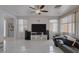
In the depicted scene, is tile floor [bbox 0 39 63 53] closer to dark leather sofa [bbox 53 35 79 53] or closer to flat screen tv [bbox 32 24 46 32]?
dark leather sofa [bbox 53 35 79 53]

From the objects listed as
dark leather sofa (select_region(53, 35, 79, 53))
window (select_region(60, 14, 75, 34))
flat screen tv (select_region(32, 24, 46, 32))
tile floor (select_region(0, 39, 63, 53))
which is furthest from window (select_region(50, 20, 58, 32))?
dark leather sofa (select_region(53, 35, 79, 53))

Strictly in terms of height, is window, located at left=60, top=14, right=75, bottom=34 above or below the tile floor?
Answer: above

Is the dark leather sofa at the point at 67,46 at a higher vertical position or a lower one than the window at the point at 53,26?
lower

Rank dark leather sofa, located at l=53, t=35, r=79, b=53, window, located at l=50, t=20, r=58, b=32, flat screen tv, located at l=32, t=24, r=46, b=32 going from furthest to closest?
window, located at l=50, t=20, r=58, b=32
flat screen tv, located at l=32, t=24, r=46, b=32
dark leather sofa, located at l=53, t=35, r=79, b=53

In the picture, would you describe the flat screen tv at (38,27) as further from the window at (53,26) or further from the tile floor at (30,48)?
the tile floor at (30,48)

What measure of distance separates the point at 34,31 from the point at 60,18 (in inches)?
122

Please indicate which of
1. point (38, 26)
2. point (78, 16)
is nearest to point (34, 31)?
point (38, 26)

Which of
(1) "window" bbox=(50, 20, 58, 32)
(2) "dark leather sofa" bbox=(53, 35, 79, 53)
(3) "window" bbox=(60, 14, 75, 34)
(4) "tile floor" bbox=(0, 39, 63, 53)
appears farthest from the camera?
(1) "window" bbox=(50, 20, 58, 32)

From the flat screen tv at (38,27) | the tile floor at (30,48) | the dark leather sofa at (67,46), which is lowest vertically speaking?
the tile floor at (30,48)

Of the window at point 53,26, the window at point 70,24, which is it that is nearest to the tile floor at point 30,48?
the window at point 70,24

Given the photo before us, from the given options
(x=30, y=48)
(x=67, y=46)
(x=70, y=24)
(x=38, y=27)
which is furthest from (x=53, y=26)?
(x=67, y=46)

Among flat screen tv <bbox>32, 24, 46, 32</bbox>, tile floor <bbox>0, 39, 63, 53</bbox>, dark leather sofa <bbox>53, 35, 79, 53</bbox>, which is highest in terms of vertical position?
flat screen tv <bbox>32, 24, 46, 32</bbox>

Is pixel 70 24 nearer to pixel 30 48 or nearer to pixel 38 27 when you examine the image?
pixel 38 27

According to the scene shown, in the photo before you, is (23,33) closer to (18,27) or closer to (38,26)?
(18,27)
